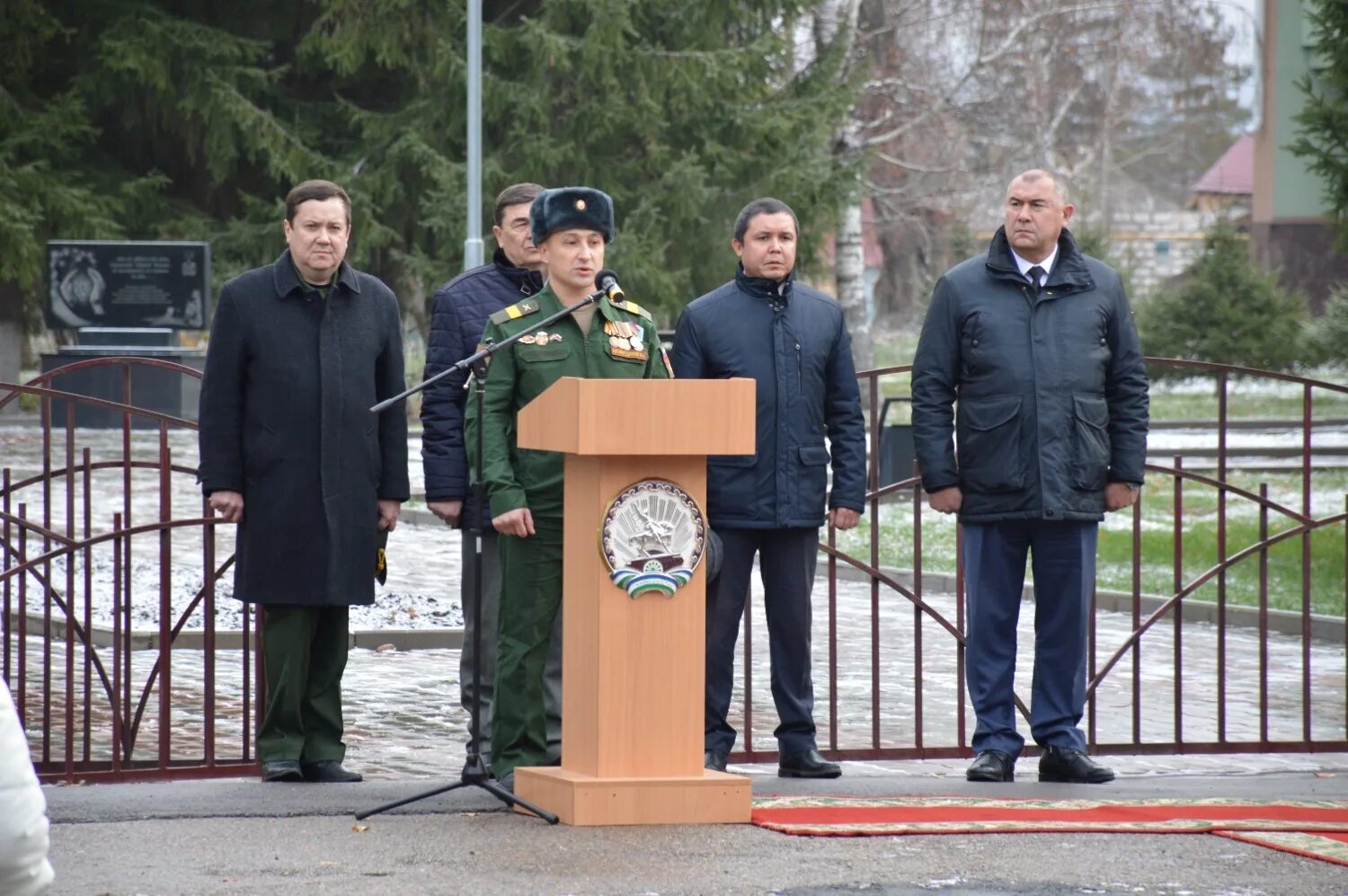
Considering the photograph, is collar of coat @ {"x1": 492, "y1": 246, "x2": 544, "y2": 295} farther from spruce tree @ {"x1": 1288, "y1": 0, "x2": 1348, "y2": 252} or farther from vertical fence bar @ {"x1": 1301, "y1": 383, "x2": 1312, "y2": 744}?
spruce tree @ {"x1": 1288, "y1": 0, "x2": 1348, "y2": 252}

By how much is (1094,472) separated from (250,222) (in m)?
24.7

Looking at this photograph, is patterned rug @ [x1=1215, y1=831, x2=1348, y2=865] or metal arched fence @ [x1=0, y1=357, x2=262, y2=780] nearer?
patterned rug @ [x1=1215, y1=831, x2=1348, y2=865]

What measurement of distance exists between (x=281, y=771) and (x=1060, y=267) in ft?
10.8

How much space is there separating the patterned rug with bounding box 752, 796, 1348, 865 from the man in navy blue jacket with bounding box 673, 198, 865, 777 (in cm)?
69

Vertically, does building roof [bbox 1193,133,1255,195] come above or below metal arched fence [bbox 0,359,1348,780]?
above

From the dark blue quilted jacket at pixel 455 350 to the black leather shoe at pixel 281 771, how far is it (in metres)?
1.02

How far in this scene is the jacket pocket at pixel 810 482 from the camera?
716cm

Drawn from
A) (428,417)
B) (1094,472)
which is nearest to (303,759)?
(428,417)

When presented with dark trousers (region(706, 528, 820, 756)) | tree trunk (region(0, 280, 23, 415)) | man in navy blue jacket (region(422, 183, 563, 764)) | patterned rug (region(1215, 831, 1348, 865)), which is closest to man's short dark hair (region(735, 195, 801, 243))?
man in navy blue jacket (region(422, 183, 563, 764))

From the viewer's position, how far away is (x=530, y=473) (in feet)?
22.0

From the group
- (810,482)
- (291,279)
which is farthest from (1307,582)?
(291,279)

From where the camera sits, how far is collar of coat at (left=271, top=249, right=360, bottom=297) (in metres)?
7.10

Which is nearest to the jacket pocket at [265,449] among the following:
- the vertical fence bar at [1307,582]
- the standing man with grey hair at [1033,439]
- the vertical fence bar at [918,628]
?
the standing man with grey hair at [1033,439]

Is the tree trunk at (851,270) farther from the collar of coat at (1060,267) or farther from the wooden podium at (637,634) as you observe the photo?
the wooden podium at (637,634)
